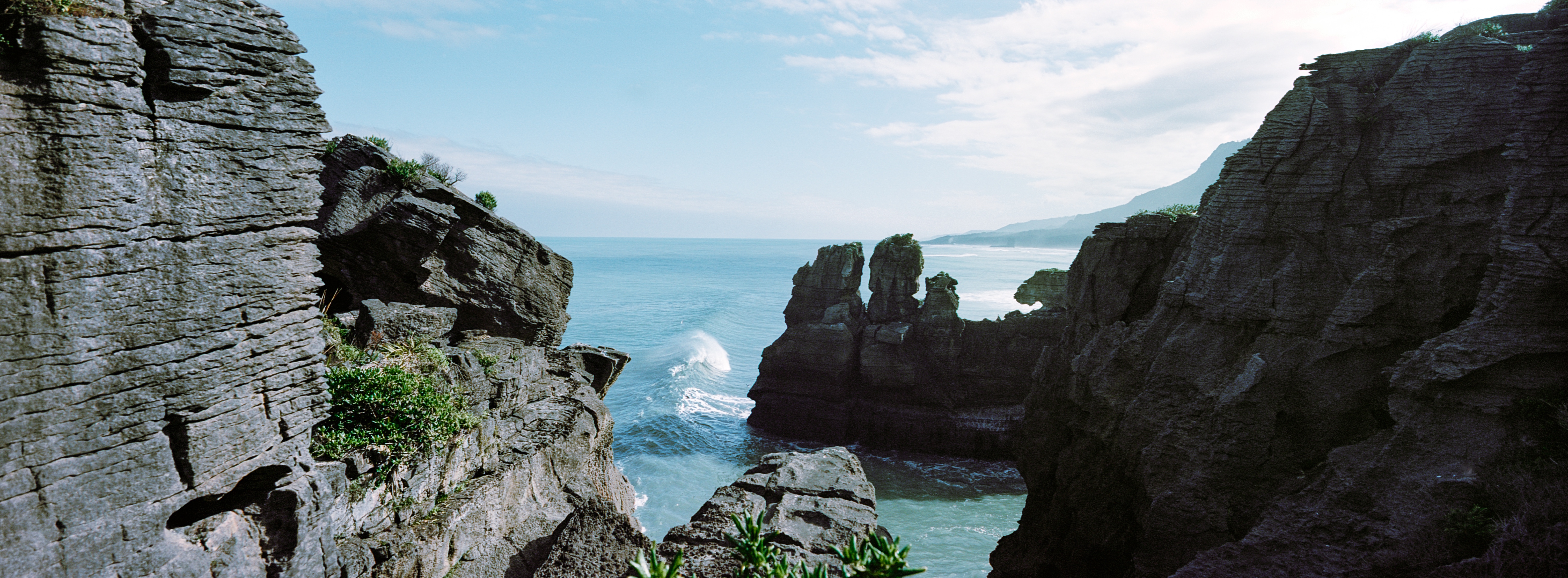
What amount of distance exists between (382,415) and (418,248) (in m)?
4.58

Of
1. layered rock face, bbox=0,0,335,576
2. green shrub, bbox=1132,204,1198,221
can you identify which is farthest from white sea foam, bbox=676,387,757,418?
layered rock face, bbox=0,0,335,576

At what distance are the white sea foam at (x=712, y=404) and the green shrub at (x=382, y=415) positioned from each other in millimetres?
30844

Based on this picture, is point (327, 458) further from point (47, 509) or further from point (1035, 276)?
point (1035, 276)

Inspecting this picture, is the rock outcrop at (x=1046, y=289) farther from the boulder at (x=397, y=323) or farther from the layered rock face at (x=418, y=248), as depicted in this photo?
the boulder at (x=397, y=323)

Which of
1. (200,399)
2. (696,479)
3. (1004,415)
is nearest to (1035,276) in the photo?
(1004,415)

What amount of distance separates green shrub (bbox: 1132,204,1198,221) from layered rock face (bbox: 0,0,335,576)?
Answer: 1879 centimetres

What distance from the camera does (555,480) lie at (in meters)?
12.1

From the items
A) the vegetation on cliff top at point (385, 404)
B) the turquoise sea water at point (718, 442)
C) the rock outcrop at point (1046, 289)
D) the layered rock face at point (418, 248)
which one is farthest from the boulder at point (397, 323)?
the rock outcrop at point (1046, 289)

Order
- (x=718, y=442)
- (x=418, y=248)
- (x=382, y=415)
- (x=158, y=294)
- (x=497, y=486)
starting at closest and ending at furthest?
(x=158, y=294) < (x=382, y=415) < (x=497, y=486) < (x=418, y=248) < (x=718, y=442)

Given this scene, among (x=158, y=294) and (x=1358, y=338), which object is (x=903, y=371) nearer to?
(x=1358, y=338)

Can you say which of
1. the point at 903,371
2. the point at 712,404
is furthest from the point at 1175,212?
the point at 712,404

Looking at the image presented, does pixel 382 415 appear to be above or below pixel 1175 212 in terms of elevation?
below

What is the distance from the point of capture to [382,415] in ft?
29.7

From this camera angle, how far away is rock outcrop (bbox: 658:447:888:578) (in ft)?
26.6
